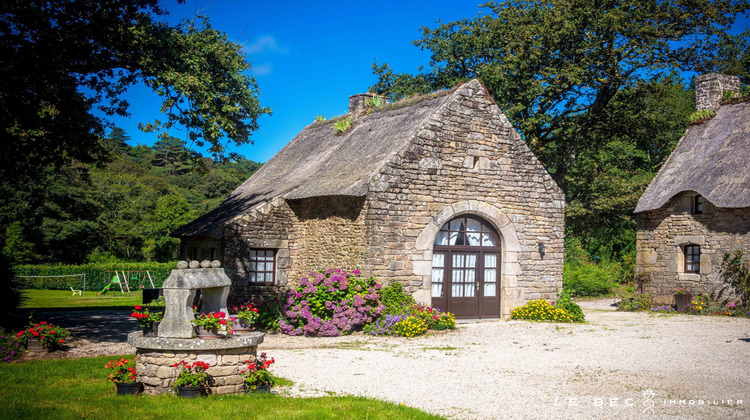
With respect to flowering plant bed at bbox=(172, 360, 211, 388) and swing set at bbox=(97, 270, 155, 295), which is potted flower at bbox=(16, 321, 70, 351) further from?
swing set at bbox=(97, 270, 155, 295)

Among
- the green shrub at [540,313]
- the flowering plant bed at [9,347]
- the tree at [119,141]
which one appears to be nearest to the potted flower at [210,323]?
the flowering plant bed at [9,347]

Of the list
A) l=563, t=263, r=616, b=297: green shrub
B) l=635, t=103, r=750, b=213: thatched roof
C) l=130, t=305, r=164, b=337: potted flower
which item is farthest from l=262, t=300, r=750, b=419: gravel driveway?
l=563, t=263, r=616, b=297: green shrub

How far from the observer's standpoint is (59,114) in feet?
35.4

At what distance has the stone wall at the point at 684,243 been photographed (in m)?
17.4

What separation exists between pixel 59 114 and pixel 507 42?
17878 mm

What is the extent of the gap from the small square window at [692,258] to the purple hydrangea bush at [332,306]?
10559mm

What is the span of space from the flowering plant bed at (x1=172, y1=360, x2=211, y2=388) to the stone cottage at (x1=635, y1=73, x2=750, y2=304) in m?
14.9

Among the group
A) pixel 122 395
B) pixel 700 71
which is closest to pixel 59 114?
pixel 122 395

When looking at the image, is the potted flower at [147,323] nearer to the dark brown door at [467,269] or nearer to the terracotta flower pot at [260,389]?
the terracotta flower pot at [260,389]

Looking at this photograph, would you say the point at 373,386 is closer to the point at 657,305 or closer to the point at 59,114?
the point at 59,114

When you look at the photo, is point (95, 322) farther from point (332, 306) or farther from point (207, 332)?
point (207, 332)

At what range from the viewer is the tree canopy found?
22359 mm

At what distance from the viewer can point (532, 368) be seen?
30.8ft

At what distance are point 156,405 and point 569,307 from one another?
1124 centimetres
